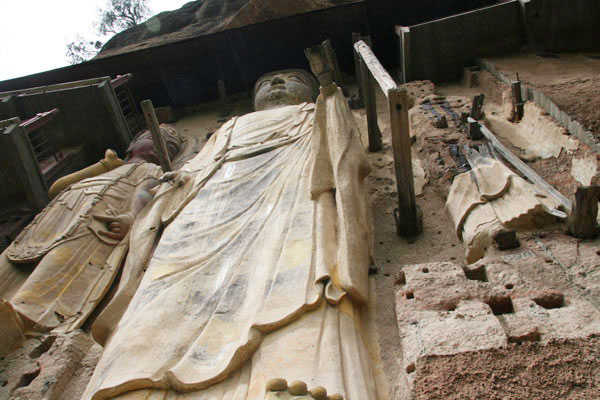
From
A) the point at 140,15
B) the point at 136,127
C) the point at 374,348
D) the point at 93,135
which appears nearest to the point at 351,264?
the point at 374,348

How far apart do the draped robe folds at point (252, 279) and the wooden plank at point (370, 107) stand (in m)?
0.99

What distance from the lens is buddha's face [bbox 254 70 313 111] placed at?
675 cm

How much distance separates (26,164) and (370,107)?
4.56 meters

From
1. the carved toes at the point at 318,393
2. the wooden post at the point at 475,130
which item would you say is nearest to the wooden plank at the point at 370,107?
the wooden post at the point at 475,130

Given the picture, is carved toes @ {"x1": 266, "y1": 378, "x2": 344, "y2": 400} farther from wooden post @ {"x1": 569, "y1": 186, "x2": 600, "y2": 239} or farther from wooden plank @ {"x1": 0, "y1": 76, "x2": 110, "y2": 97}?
wooden plank @ {"x1": 0, "y1": 76, "x2": 110, "y2": 97}

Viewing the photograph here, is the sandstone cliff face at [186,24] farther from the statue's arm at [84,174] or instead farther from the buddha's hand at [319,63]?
the statue's arm at [84,174]

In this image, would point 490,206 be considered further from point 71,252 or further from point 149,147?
point 149,147

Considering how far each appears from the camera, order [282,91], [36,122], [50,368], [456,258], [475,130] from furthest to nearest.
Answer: [36,122], [282,91], [475,130], [456,258], [50,368]

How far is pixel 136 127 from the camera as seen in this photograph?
9453mm

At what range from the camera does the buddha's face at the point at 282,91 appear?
6750 mm

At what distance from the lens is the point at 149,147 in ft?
23.7

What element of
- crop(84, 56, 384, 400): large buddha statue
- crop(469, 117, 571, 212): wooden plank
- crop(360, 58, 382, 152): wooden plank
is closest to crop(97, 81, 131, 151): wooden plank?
crop(84, 56, 384, 400): large buddha statue

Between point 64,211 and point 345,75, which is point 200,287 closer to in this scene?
point 64,211

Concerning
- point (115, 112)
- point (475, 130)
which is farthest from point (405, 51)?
point (115, 112)
